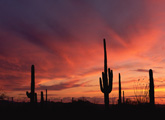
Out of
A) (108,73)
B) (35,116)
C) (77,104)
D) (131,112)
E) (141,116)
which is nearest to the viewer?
(141,116)

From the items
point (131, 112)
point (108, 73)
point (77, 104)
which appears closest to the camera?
point (131, 112)

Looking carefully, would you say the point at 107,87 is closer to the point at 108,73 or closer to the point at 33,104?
the point at 108,73

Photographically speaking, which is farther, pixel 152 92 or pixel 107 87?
pixel 107 87

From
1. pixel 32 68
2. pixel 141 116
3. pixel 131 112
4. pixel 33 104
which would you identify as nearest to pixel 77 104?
pixel 33 104

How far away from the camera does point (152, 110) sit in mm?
13266

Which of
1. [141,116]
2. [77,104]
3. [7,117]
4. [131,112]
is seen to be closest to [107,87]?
[131,112]

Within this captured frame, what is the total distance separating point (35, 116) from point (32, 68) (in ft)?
12.2

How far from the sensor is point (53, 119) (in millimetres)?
13922

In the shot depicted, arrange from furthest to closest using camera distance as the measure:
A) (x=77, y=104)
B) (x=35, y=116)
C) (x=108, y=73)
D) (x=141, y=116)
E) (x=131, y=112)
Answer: (x=77, y=104) < (x=108, y=73) < (x=35, y=116) < (x=131, y=112) < (x=141, y=116)

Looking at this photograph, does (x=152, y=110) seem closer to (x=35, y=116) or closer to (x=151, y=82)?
(x=151, y=82)

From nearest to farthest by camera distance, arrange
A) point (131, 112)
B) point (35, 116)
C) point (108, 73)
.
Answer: point (131, 112), point (35, 116), point (108, 73)

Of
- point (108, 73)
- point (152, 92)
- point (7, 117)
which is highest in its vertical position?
point (108, 73)

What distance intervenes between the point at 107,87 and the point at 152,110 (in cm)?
358

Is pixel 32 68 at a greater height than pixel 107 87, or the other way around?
pixel 32 68
